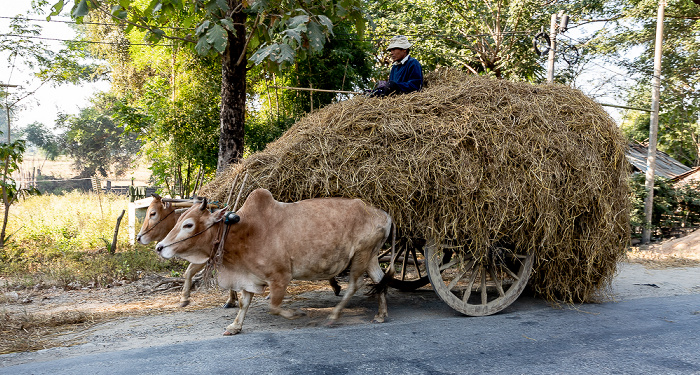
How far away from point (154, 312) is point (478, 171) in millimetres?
3746

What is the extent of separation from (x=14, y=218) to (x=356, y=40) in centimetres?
844

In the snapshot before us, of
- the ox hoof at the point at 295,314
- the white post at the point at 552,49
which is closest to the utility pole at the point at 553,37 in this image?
the white post at the point at 552,49

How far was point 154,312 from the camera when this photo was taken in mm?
5402

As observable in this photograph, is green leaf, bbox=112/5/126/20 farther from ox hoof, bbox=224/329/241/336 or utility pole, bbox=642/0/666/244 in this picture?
utility pole, bbox=642/0/666/244

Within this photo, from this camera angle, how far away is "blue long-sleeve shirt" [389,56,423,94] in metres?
5.93

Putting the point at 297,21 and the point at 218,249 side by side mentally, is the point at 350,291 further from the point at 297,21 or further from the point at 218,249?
the point at 297,21

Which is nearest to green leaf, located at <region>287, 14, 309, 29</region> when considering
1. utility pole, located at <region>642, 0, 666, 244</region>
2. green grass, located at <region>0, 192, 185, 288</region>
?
green grass, located at <region>0, 192, 185, 288</region>

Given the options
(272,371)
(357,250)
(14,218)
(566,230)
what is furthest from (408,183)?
(14,218)

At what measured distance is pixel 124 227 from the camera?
11.0 meters

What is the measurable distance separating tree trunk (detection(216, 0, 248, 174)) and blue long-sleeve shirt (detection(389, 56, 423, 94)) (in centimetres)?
286

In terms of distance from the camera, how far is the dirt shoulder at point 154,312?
4316mm

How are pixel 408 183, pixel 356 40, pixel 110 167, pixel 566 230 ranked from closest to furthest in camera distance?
1. pixel 408 183
2. pixel 566 230
3. pixel 356 40
4. pixel 110 167

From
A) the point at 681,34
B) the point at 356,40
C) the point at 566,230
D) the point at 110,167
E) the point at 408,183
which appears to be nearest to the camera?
the point at 408,183

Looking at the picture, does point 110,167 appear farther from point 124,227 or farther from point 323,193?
point 323,193
